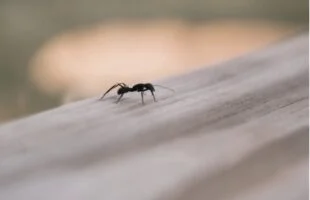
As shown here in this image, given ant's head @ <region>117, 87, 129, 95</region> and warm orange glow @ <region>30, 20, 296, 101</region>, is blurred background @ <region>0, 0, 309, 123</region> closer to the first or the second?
warm orange glow @ <region>30, 20, 296, 101</region>

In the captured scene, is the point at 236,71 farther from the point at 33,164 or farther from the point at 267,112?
the point at 33,164

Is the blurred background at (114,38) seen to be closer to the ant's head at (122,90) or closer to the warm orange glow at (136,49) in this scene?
the warm orange glow at (136,49)

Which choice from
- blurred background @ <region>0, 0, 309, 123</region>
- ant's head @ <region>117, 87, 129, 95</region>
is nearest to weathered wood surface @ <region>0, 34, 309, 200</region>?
ant's head @ <region>117, 87, 129, 95</region>

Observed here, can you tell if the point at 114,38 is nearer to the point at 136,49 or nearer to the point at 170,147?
the point at 136,49

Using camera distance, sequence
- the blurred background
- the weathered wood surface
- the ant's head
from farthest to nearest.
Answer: the blurred background < the ant's head < the weathered wood surface

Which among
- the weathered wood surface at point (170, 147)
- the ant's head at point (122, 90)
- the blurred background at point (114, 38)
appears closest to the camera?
the weathered wood surface at point (170, 147)

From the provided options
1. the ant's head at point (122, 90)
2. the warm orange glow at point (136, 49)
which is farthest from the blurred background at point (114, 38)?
the ant's head at point (122, 90)

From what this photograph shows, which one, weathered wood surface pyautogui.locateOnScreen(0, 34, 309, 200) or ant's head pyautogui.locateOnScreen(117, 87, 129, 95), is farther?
ant's head pyautogui.locateOnScreen(117, 87, 129, 95)
